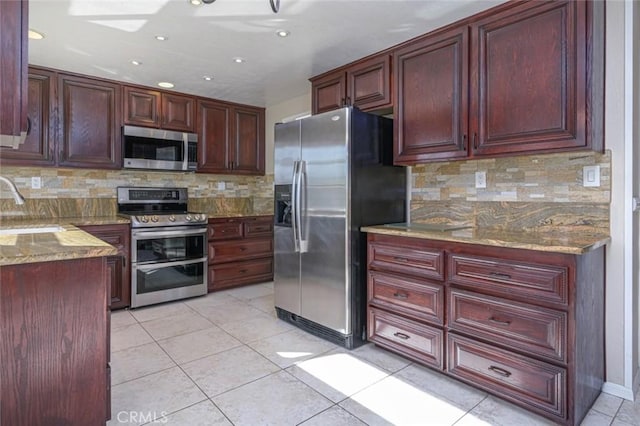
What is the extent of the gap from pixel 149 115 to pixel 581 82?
3705mm

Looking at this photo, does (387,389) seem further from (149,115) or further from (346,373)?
(149,115)

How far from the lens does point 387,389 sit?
205 centimetres

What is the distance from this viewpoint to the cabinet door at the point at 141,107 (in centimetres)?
367

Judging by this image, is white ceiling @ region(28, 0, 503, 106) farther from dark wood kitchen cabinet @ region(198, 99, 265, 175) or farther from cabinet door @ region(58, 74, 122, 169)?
dark wood kitchen cabinet @ region(198, 99, 265, 175)

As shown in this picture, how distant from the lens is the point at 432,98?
2477 millimetres

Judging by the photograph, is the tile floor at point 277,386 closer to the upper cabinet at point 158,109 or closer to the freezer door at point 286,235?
the freezer door at point 286,235

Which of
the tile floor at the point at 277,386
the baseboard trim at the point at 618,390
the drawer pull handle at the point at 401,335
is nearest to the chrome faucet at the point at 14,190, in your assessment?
the tile floor at the point at 277,386

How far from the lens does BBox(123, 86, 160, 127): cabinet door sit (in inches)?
144

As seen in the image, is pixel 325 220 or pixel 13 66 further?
pixel 325 220

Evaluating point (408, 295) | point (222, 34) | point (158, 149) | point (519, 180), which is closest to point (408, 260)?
point (408, 295)

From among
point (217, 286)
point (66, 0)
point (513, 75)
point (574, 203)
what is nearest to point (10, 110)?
point (66, 0)

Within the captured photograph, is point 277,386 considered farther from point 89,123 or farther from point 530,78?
point 89,123

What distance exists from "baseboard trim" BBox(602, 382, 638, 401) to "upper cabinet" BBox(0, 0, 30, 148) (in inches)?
119

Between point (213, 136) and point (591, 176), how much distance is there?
12.0 ft
